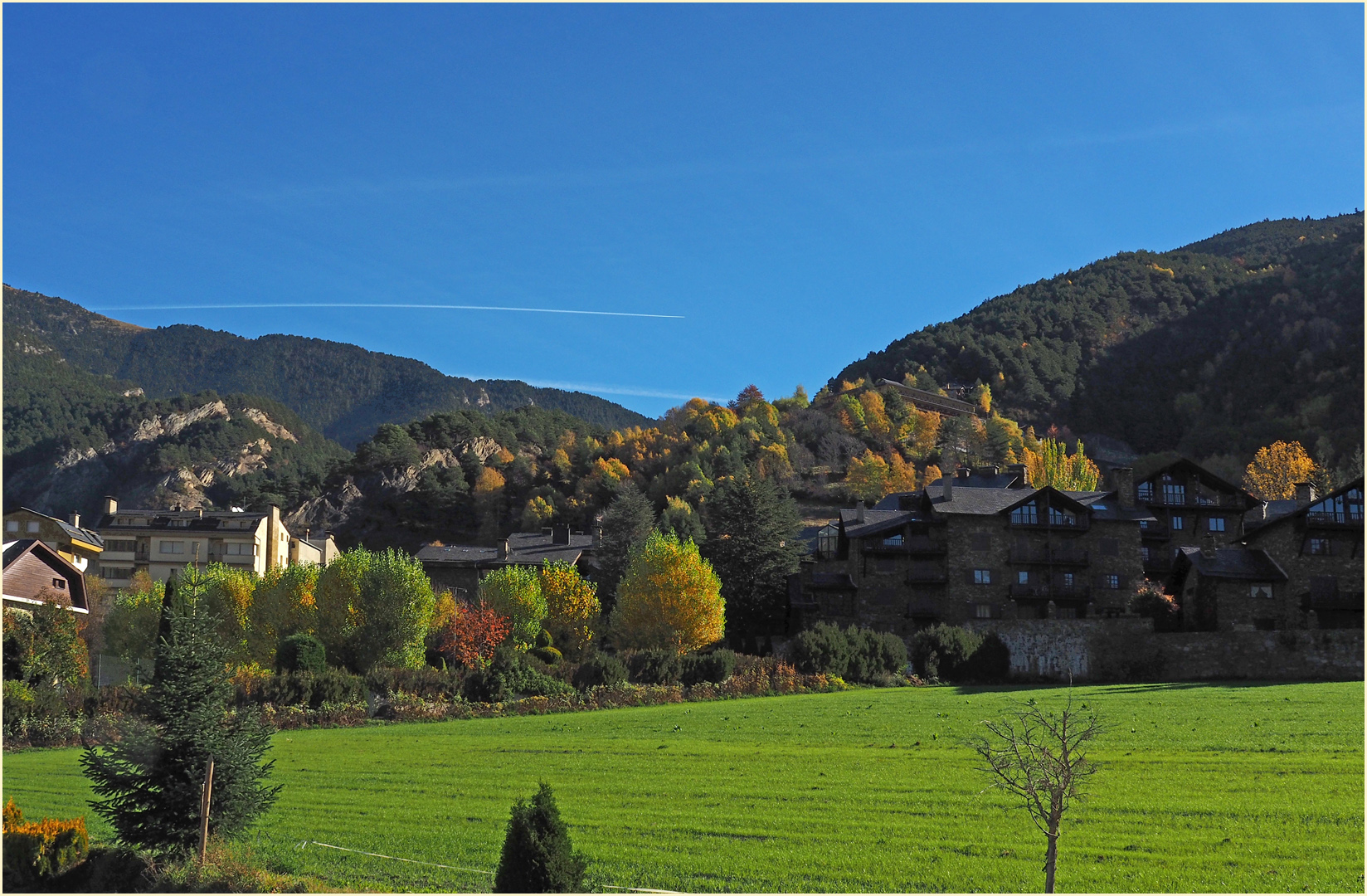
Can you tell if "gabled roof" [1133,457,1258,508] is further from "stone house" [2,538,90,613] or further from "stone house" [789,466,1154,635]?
"stone house" [2,538,90,613]

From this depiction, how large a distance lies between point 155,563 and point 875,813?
92853mm

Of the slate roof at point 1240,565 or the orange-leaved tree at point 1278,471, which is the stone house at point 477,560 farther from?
the orange-leaved tree at point 1278,471

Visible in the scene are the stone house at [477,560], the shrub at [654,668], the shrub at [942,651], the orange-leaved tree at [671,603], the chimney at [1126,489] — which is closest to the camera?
the shrub at [654,668]

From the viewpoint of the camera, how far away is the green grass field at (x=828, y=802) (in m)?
16.1

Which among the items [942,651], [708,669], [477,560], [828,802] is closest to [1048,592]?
[942,651]

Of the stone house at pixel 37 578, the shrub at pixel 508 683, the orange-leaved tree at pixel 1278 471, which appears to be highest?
the orange-leaved tree at pixel 1278 471

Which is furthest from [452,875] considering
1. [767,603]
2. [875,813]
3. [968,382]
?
[968,382]

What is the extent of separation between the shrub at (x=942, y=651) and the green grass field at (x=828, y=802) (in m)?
14.6

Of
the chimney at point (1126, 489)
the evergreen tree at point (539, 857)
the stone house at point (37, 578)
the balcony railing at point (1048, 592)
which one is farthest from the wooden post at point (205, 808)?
the chimney at point (1126, 489)

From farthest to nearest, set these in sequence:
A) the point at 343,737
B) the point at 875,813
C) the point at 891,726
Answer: the point at 343,737
the point at 891,726
the point at 875,813

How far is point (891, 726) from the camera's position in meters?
32.2

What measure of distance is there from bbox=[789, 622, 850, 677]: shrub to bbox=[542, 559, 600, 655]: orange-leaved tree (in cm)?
1919

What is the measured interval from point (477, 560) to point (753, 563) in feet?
96.2

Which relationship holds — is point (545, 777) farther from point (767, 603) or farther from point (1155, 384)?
point (1155, 384)
